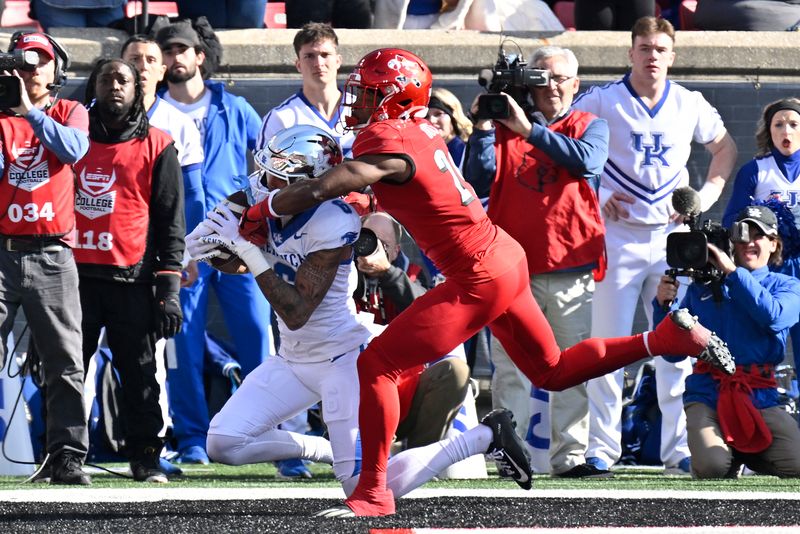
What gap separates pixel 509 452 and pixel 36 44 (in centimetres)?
301

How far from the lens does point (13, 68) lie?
6867 millimetres

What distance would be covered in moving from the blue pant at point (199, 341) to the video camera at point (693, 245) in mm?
2303

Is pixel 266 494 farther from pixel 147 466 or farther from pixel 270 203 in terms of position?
pixel 270 203

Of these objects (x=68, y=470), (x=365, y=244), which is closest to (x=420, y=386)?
(x=365, y=244)

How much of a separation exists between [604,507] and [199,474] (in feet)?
8.91

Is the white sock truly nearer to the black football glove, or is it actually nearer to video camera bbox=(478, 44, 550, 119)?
the black football glove

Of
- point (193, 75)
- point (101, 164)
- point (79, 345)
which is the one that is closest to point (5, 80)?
point (101, 164)

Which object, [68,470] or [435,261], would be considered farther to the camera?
[68,470]

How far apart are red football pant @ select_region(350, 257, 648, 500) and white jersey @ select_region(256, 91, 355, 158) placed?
2382 millimetres

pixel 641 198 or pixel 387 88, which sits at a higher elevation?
pixel 387 88

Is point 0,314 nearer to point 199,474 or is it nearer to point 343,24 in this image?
point 199,474

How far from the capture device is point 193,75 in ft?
27.6

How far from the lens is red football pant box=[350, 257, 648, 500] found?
17.4ft

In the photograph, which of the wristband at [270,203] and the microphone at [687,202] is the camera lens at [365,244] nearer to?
the wristband at [270,203]
